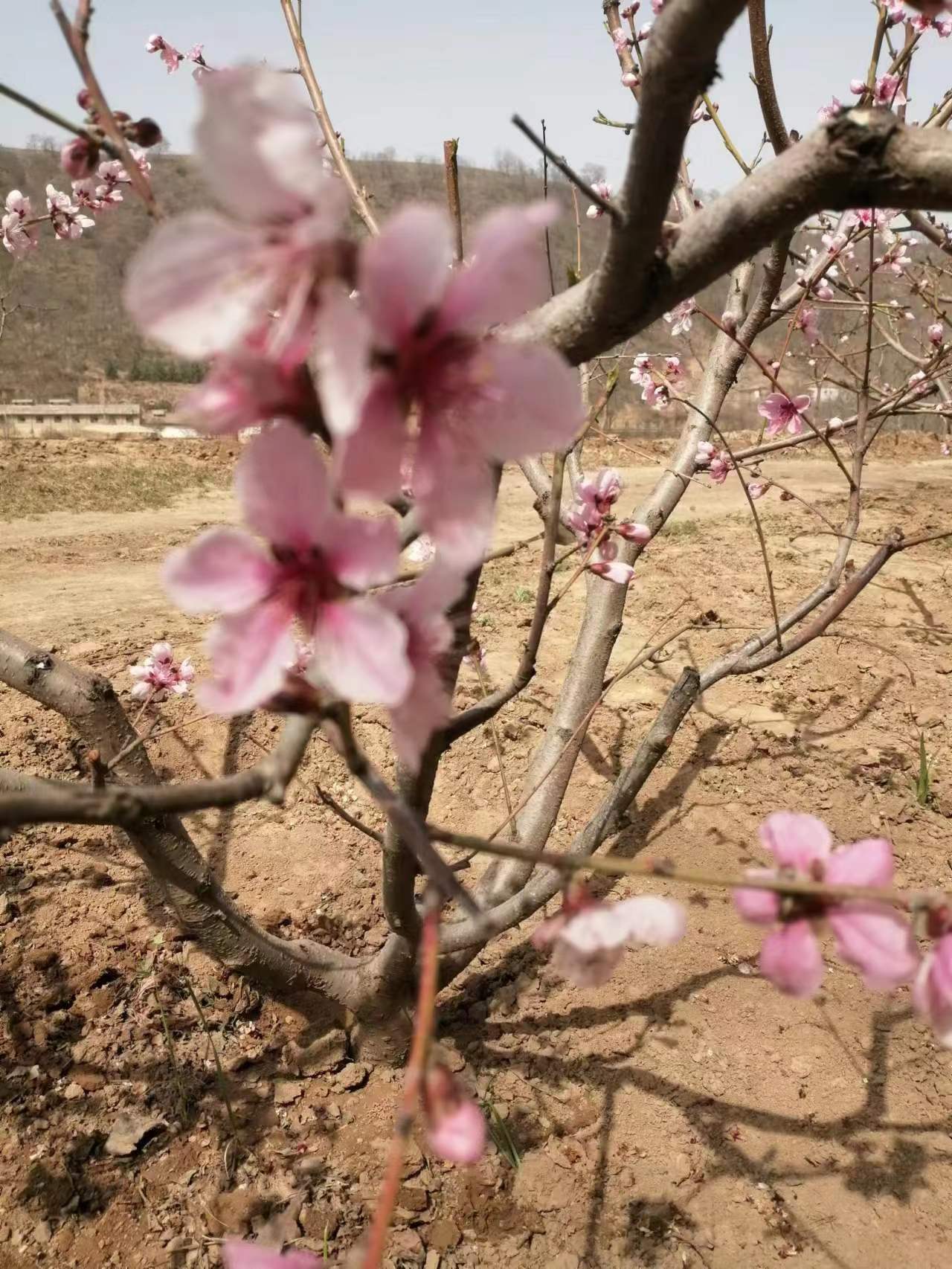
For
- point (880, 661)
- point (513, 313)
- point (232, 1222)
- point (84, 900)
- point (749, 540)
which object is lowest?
point (232, 1222)

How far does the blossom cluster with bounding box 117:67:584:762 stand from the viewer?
0.44 meters

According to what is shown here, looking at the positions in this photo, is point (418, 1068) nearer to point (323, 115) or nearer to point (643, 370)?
point (323, 115)

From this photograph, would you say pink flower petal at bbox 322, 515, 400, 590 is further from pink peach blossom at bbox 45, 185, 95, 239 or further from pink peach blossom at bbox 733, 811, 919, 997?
pink peach blossom at bbox 45, 185, 95, 239

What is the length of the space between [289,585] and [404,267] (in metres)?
0.22

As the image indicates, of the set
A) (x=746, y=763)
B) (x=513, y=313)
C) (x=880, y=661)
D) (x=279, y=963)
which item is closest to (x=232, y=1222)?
(x=279, y=963)

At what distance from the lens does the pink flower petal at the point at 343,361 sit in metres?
0.41

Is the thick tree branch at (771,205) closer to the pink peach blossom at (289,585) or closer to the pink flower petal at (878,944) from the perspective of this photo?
the pink peach blossom at (289,585)

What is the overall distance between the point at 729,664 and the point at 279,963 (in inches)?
59.7

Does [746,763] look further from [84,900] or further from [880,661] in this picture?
[84,900]

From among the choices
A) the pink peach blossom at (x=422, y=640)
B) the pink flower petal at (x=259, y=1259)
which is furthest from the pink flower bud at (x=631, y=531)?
the pink flower petal at (x=259, y=1259)

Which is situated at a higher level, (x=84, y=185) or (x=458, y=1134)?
(x=84, y=185)

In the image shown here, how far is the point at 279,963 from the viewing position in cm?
213

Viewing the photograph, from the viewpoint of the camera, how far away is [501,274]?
1.58 feet

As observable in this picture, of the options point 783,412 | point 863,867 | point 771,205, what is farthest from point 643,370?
point 863,867
